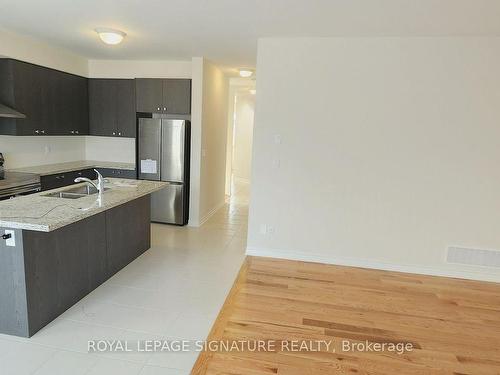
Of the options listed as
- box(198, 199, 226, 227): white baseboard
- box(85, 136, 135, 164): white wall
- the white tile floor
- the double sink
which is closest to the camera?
the white tile floor

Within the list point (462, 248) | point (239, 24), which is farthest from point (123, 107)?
point (462, 248)

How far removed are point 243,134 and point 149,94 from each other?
5010 millimetres

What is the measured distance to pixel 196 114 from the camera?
4.98 metres

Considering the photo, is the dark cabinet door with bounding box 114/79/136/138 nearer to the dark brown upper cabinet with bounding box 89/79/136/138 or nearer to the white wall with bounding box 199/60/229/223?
the dark brown upper cabinet with bounding box 89/79/136/138

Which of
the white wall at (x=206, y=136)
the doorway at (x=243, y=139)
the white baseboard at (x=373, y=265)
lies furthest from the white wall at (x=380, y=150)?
the doorway at (x=243, y=139)

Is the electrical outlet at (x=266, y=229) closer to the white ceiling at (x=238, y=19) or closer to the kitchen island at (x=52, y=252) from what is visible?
the kitchen island at (x=52, y=252)

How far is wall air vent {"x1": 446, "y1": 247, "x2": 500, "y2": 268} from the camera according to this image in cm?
368

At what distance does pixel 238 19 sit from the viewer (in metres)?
3.16

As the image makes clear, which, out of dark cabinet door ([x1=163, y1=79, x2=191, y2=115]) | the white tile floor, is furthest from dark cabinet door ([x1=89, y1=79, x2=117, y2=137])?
the white tile floor

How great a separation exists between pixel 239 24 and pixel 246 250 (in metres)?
2.54

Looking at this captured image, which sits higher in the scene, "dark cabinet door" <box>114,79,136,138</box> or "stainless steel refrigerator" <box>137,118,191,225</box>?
"dark cabinet door" <box>114,79,136,138</box>

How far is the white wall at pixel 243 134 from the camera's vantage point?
Result: 31.8 ft

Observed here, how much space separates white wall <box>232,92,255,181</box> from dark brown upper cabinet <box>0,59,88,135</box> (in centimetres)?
496

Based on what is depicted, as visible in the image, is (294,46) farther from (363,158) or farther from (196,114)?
(196,114)
